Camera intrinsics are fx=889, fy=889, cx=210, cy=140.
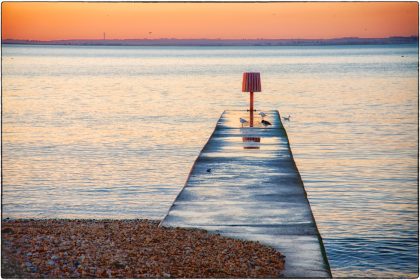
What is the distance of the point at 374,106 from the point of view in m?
38.1

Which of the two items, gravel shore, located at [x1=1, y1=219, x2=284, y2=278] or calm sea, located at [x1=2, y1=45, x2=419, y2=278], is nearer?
gravel shore, located at [x1=1, y1=219, x2=284, y2=278]

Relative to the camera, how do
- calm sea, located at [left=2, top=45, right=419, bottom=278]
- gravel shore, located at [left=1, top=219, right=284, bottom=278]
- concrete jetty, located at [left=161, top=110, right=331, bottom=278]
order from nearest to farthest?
gravel shore, located at [left=1, top=219, right=284, bottom=278] → concrete jetty, located at [left=161, top=110, right=331, bottom=278] → calm sea, located at [left=2, top=45, right=419, bottom=278]

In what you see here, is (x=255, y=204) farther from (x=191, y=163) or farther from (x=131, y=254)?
(x=191, y=163)

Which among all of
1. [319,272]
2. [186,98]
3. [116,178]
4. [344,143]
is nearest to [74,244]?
[319,272]

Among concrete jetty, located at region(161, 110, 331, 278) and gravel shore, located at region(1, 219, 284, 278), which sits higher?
concrete jetty, located at region(161, 110, 331, 278)

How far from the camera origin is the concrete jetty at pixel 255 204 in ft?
33.6

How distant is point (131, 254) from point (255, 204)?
3.30m

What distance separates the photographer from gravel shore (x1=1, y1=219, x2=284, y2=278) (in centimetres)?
909

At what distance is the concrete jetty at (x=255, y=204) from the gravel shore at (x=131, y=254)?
353mm

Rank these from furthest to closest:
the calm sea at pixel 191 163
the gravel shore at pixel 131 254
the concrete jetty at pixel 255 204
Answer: the calm sea at pixel 191 163 → the concrete jetty at pixel 255 204 → the gravel shore at pixel 131 254

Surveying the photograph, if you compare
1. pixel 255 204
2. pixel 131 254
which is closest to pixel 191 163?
pixel 255 204

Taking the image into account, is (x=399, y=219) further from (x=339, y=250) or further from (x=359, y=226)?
(x=339, y=250)

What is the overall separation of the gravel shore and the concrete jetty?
1.16 ft

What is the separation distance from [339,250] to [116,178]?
7830mm
